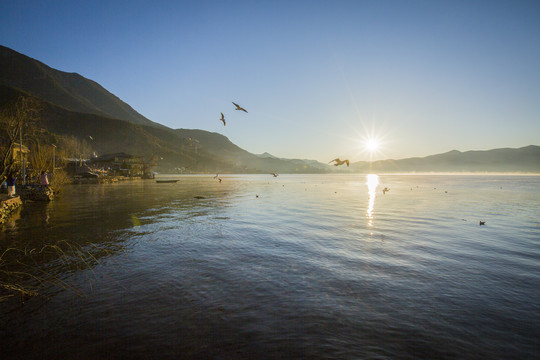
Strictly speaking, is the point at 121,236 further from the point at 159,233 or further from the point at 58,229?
the point at 58,229

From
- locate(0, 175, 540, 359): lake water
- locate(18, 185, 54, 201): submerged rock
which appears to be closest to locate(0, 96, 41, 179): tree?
locate(18, 185, 54, 201): submerged rock

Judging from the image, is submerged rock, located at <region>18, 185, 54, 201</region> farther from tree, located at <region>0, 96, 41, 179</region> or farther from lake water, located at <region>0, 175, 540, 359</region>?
lake water, located at <region>0, 175, 540, 359</region>

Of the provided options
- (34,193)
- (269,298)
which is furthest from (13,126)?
(269,298)

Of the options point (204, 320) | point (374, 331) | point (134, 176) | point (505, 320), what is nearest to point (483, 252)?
point (505, 320)

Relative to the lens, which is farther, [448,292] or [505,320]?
[448,292]

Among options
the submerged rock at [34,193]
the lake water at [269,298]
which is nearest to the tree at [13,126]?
the submerged rock at [34,193]

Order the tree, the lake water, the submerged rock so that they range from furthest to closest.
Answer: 1. the submerged rock
2. the tree
3. the lake water

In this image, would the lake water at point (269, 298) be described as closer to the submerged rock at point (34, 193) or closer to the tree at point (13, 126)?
the tree at point (13, 126)

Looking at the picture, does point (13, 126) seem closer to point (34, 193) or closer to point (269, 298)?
point (34, 193)

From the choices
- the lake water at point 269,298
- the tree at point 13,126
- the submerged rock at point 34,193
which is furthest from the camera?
the submerged rock at point 34,193

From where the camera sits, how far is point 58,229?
15078 mm

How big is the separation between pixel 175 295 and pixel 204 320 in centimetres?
167

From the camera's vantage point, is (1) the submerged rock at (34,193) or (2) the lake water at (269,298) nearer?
(2) the lake water at (269,298)

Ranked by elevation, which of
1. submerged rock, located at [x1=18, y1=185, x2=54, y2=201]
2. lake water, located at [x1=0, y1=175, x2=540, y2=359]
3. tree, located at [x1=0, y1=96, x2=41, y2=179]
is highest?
tree, located at [x1=0, y1=96, x2=41, y2=179]
